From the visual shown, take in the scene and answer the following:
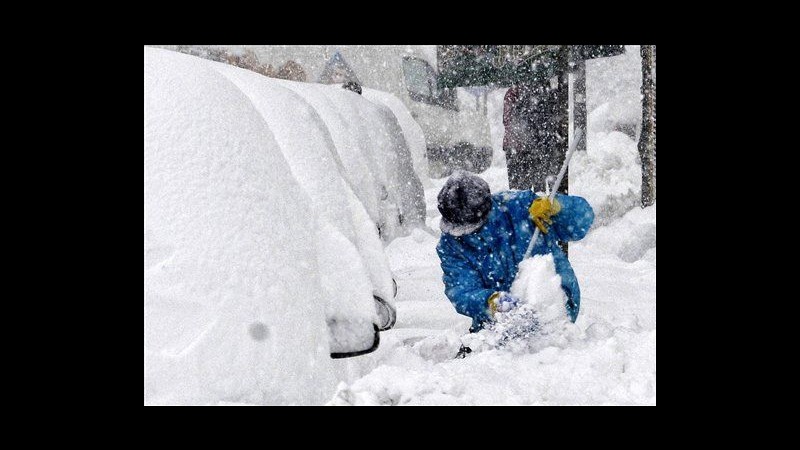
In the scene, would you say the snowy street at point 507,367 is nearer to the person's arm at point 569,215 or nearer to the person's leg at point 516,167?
the person's arm at point 569,215

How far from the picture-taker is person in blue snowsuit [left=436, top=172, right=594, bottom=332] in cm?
262

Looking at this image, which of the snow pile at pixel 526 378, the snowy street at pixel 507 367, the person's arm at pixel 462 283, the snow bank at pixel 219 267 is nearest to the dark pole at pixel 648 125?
the snowy street at pixel 507 367

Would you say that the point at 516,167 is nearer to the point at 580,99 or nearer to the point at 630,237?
the point at 630,237

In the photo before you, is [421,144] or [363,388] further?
[421,144]

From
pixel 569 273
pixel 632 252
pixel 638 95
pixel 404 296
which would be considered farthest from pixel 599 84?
pixel 569 273

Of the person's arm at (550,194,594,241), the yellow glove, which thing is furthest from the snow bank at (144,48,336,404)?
the person's arm at (550,194,594,241)

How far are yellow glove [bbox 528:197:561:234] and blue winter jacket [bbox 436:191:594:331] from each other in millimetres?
45

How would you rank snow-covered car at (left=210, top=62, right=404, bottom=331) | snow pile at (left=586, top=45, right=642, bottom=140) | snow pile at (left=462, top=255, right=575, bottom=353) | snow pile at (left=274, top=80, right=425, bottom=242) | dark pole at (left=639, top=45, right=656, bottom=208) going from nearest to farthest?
snow-covered car at (left=210, top=62, right=404, bottom=331) → snow pile at (left=462, top=255, right=575, bottom=353) → snow pile at (left=274, top=80, right=425, bottom=242) → dark pole at (left=639, top=45, right=656, bottom=208) → snow pile at (left=586, top=45, right=642, bottom=140)

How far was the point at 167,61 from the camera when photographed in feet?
5.64

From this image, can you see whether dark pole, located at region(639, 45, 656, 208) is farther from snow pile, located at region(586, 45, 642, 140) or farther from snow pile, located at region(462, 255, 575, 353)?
snow pile, located at region(462, 255, 575, 353)

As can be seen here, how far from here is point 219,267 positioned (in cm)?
142

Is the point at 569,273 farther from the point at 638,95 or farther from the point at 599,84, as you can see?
the point at 599,84

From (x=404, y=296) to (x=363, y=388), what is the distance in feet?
8.19

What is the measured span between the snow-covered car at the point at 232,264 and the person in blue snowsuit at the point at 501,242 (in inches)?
32.9
